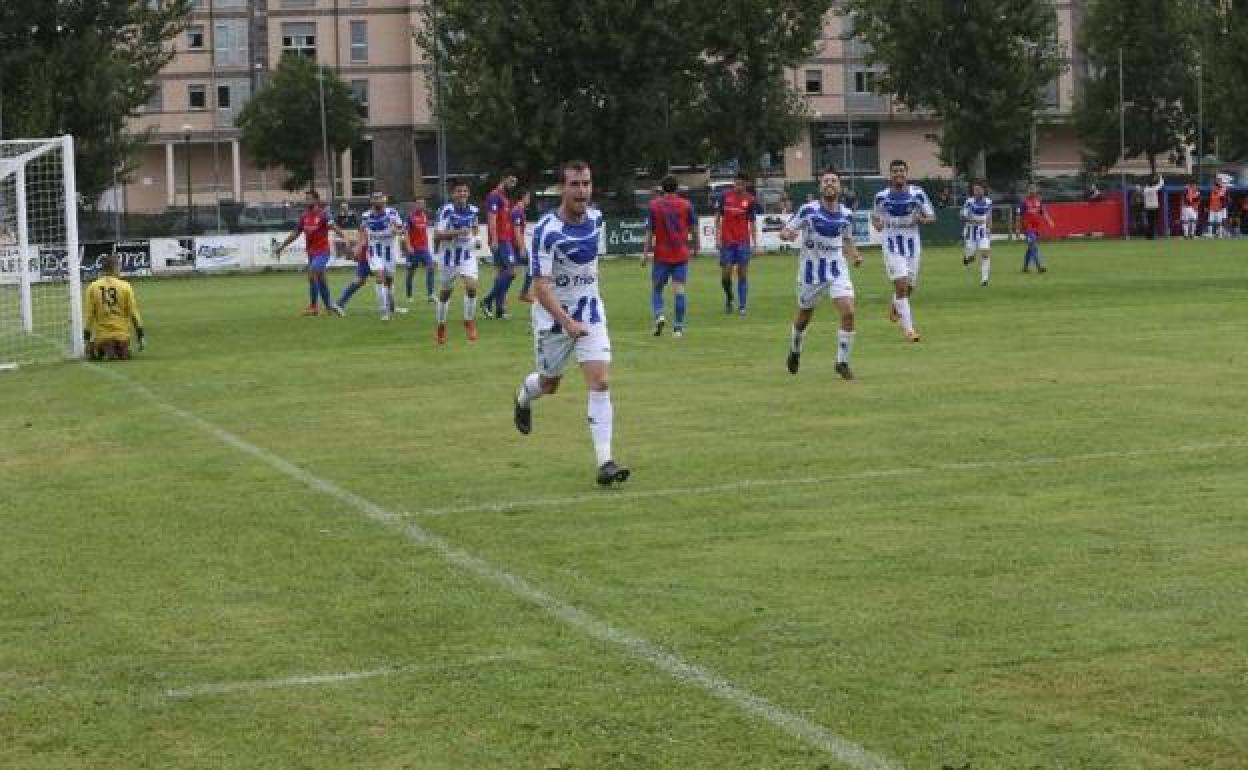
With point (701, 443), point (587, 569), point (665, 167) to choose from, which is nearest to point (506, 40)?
point (665, 167)

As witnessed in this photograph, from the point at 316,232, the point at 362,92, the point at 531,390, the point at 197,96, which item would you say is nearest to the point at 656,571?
the point at 531,390

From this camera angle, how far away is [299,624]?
8.20 m

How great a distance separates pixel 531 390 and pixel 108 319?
39.9ft

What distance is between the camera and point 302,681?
7227 millimetres

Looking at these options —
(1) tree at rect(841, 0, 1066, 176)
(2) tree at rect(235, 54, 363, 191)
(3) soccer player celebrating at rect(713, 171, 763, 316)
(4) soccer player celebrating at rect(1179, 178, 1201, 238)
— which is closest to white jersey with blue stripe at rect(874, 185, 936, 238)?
(3) soccer player celebrating at rect(713, 171, 763, 316)

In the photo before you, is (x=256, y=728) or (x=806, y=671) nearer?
(x=256, y=728)

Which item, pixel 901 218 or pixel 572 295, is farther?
pixel 901 218

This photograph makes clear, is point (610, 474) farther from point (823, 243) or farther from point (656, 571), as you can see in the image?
point (823, 243)

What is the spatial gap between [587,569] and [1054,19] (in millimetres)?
70515

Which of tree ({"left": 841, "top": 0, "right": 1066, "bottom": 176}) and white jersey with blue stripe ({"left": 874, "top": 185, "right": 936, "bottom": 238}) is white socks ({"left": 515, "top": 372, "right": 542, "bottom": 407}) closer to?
white jersey with blue stripe ({"left": 874, "top": 185, "right": 936, "bottom": 238})

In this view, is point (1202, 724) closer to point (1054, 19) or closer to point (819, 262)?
point (819, 262)

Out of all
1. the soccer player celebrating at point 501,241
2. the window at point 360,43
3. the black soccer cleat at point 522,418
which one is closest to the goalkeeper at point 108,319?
the soccer player celebrating at point 501,241

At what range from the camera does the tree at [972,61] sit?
239ft

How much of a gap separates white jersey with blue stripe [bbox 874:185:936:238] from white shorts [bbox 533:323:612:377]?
38.0 ft
